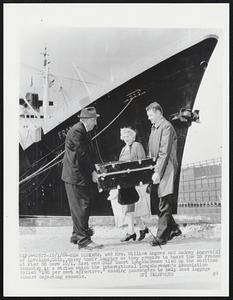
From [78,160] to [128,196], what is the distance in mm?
358

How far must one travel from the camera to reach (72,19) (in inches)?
79.5

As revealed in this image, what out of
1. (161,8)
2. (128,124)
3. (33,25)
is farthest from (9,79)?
(161,8)

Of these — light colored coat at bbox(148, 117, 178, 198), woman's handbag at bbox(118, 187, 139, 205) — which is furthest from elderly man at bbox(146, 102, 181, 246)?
woman's handbag at bbox(118, 187, 139, 205)

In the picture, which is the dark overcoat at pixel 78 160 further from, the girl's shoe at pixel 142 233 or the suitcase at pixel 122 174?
the girl's shoe at pixel 142 233

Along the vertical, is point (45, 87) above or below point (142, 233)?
above

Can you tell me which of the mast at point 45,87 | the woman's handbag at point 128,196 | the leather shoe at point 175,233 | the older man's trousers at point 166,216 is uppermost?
the mast at point 45,87

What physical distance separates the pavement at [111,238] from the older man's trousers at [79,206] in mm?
50

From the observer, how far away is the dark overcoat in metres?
2.03

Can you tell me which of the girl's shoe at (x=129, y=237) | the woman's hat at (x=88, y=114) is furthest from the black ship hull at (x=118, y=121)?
the girl's shoe at (x=129, y=237)

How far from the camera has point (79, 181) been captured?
204 centimetres

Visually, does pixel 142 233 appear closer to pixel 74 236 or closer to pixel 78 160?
pixel 74 236

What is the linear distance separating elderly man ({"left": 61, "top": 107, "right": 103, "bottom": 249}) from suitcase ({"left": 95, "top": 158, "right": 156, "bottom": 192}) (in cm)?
5

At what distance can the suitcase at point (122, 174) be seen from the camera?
80.5 inches

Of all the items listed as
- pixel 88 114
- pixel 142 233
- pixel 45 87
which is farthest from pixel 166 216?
pixel 45 87
